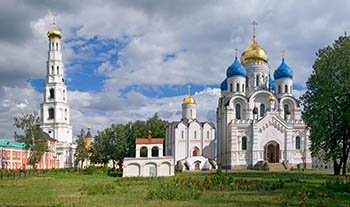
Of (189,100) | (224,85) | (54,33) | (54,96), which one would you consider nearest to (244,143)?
(189,100)

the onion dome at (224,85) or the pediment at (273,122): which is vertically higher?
the onion dome at (224,85)

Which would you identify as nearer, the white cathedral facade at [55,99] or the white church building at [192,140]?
the white church building at [192,140]

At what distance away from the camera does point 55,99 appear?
61031 millimetres

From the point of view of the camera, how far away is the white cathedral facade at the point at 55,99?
6106 cm

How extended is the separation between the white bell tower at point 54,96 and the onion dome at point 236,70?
1152 inches

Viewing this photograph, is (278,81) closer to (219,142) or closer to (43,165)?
(219,142)

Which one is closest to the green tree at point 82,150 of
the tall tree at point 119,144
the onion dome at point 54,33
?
the tall tree at point 119,144

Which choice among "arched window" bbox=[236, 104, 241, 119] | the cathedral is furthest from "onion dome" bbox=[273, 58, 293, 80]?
"arched window" bbox=[236, 104, 241, 119]

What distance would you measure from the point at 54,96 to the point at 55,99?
69 cm

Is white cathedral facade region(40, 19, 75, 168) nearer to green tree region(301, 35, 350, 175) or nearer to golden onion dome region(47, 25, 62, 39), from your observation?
golden onion dome region(47, 25, 62, 39)

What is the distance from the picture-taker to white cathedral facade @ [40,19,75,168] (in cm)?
6106

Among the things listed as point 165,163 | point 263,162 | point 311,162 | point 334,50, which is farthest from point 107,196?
point 311,162

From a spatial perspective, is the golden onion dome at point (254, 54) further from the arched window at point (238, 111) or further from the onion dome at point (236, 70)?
the arched window at point (238, 111)

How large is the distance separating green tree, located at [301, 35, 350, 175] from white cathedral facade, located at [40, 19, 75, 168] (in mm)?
45549
